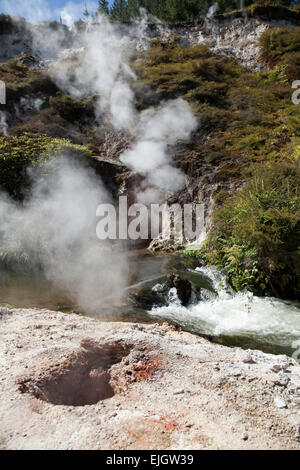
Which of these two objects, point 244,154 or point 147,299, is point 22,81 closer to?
point 244,154

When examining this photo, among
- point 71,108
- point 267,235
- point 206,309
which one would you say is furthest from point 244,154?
point 71,108

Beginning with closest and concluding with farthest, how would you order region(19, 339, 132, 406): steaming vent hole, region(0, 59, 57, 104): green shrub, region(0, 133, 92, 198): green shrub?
region(19, 339, 132, 406): steaming vent hole, region(0, 133, 92, 198): green shrub, region(0, 59, 57, 104): green shrub

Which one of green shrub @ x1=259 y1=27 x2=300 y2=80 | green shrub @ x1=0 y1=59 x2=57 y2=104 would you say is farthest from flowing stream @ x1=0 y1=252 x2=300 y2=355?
green shrub @ x1=259 y1=27 x2=300 y2=80

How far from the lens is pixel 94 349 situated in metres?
2.98

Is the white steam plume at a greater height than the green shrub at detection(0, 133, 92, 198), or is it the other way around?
the green shrub at detection(0, 133, 92, 198)

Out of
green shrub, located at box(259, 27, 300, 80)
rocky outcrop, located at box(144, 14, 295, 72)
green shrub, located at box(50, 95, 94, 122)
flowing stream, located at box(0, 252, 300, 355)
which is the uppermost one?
rocky outcrop, located at box(144, 14, 295, 72)

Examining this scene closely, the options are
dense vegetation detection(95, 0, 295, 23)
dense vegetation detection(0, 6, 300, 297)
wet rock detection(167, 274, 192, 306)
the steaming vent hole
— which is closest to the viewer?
the steaming vent hole

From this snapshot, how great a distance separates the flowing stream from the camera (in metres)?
4.21

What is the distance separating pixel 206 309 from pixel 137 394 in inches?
119

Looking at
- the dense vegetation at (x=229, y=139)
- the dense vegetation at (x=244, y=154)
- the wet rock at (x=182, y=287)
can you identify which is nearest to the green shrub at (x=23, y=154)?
the dense vegetation at (x=229, y=139)

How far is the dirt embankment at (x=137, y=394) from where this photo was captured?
6.15ft

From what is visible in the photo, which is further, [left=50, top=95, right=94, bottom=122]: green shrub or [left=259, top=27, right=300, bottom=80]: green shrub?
[left=259, top=27, right=300, bottom=80]: green shrub

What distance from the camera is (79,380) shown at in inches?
101

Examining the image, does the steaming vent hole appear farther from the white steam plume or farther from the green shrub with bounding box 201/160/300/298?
the green shrub with bounding box 201/160/300/298
